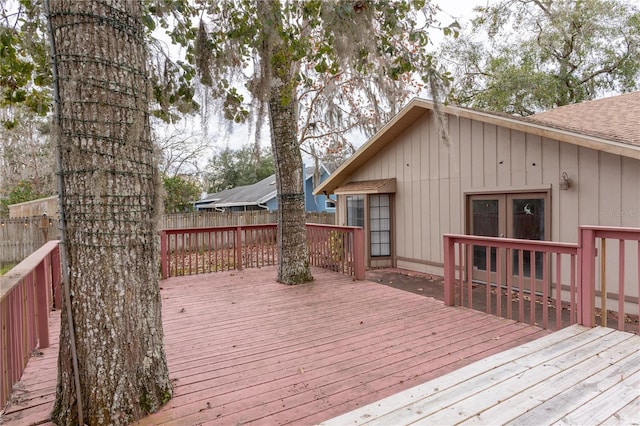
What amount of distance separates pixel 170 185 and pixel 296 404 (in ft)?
44.0

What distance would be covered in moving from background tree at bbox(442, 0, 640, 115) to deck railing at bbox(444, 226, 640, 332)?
7305 mm

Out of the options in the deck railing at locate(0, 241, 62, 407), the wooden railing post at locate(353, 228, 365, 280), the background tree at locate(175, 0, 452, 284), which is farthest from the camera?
the wooden railing post at locate(353, 228, 365, 280)

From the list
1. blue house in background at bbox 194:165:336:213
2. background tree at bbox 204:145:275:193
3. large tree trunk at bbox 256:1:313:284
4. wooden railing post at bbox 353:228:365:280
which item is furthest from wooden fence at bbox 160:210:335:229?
background tree at bbox 204:145:275:193

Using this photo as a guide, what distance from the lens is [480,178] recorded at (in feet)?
20.3

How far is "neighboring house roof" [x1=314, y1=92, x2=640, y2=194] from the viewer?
14.2 ft

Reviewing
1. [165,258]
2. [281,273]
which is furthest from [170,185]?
[281,273]

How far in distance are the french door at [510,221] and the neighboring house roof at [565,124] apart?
104 centimetres

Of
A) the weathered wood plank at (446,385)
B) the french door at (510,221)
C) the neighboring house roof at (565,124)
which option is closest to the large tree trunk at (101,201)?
the weathered wood plank at (446,385)

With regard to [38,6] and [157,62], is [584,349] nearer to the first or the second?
[157,62]

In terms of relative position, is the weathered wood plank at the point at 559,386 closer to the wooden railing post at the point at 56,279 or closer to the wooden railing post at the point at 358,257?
the wooden railing post at the point at 358,257

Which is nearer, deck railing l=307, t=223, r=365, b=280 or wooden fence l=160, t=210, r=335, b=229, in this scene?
deck railing l=307, t=223, r=365, b=280

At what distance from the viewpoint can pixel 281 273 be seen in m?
5.53

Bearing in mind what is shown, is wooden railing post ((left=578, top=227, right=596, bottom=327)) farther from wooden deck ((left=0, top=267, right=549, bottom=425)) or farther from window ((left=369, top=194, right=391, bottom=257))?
window ((left=369, top=194, right=391, bottom=257))

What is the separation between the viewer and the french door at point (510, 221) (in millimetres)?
5422
